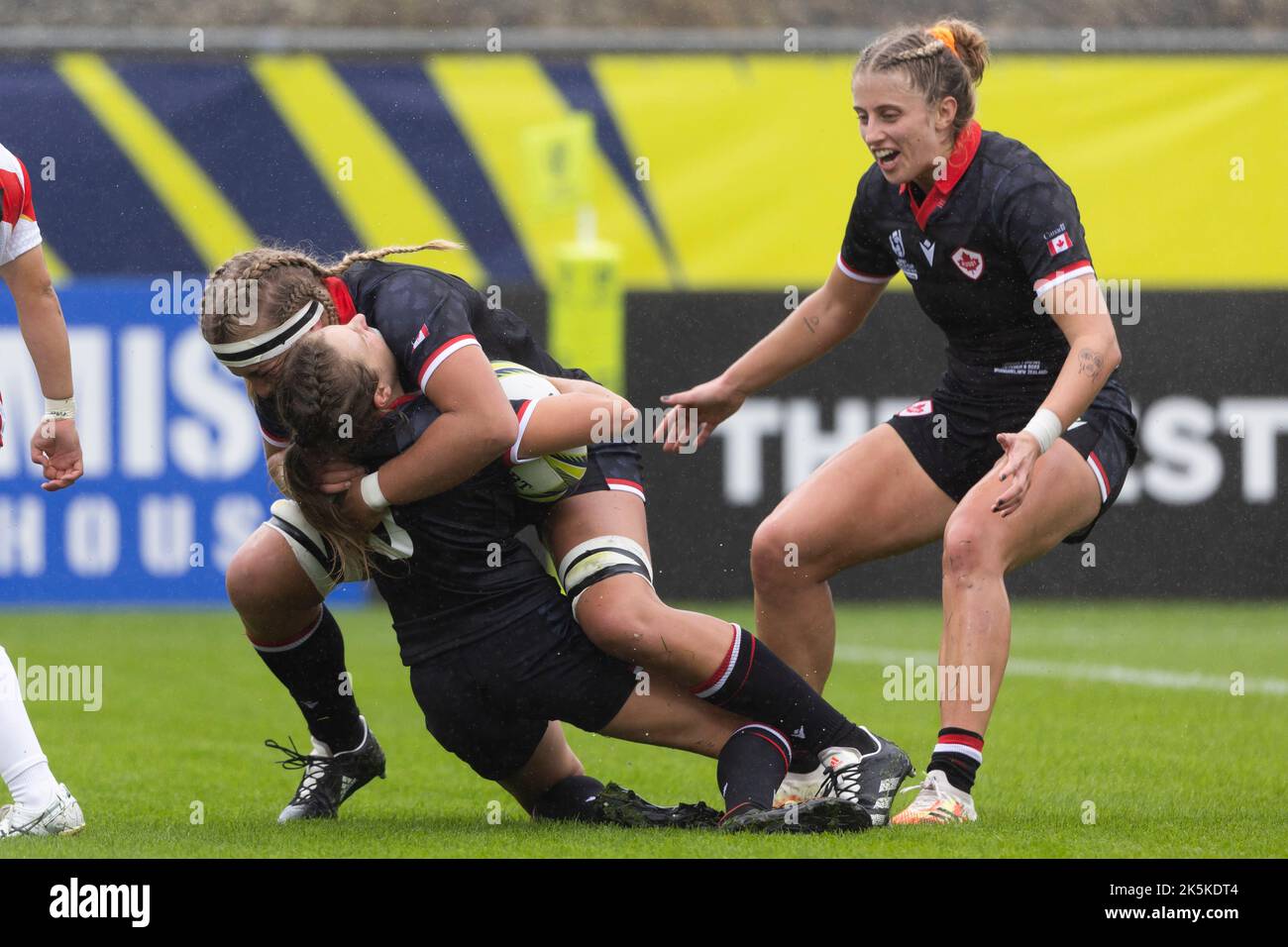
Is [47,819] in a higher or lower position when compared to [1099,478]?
lower

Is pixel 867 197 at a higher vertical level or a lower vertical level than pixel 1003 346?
higher

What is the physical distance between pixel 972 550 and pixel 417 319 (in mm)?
1421

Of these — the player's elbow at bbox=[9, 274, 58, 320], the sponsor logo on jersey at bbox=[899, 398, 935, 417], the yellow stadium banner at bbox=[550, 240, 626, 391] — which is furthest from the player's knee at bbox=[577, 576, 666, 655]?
the yellow stadium banner at bbox=[550, 240, 626, 391]

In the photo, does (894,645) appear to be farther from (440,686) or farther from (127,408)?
(440,686)

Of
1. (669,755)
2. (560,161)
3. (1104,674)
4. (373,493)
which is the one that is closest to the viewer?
(373,493)

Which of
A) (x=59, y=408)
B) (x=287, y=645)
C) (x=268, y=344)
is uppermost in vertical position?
(x=268, y=344)

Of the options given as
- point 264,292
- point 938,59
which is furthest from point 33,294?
point 938,59

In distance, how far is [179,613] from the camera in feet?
33.6

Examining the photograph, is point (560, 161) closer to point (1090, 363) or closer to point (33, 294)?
point (33, 294)

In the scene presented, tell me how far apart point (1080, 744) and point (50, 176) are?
21.8 ft

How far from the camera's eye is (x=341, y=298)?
4355mm

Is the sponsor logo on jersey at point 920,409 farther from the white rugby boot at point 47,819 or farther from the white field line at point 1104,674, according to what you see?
the white field line at point 1104,674
